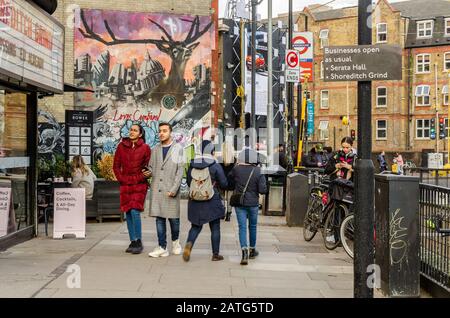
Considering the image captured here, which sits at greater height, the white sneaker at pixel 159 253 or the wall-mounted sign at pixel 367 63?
the wall-mounted sign at pixel 367 63

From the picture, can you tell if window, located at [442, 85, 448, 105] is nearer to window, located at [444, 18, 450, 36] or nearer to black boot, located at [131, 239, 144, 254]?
window, located at [444, 18, 450, 36]

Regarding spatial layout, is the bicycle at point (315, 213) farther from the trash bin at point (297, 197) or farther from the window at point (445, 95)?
the window at point (445, 95)

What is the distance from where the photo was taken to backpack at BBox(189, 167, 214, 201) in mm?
8102

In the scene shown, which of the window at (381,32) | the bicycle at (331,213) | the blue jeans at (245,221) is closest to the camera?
the blue jeans at (245,221)

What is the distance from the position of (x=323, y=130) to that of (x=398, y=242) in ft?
172

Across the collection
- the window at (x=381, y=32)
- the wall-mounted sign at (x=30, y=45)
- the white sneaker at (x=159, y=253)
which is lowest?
the white sneaker at (x=159, y=253)

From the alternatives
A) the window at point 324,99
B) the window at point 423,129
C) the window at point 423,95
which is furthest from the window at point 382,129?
the window at point 324,99

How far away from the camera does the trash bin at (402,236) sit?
6.36 meters

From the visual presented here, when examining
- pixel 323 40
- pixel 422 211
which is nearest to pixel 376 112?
pixel 323 40

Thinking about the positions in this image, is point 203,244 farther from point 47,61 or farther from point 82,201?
point 47,61

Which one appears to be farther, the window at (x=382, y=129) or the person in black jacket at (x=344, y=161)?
the window at (x=382, y=129)

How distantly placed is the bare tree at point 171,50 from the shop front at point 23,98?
35.3ft

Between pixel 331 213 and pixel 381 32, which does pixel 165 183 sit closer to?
pixel 331 213

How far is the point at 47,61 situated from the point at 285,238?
5.22m
